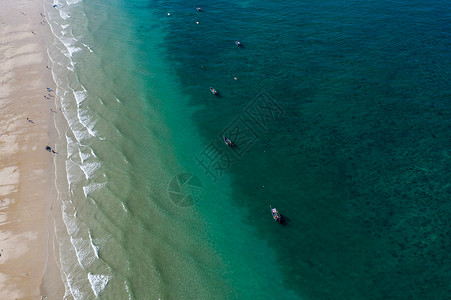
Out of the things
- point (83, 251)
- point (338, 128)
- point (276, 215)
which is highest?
point (338, 128)

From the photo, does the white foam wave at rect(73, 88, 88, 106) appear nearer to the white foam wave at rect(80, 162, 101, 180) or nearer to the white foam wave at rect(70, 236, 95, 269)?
the white foam wave at rect(80, 162, 101, 180)

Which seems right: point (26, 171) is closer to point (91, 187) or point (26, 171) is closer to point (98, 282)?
point (91, 187)

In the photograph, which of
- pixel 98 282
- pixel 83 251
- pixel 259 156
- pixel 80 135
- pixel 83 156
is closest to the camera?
pixel 98 282

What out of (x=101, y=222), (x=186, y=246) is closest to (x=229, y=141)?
(x=186, y=246)

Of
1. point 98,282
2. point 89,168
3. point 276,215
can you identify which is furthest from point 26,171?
point 276,215

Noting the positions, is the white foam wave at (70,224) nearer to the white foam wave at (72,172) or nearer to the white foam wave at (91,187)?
the white foam wave at (91,187)

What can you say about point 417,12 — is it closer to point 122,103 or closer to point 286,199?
point 286,199

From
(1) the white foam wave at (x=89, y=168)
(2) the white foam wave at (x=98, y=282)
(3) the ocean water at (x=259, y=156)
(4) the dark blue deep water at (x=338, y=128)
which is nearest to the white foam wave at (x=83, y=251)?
(3) the ocean water at (x=259, y=156)
